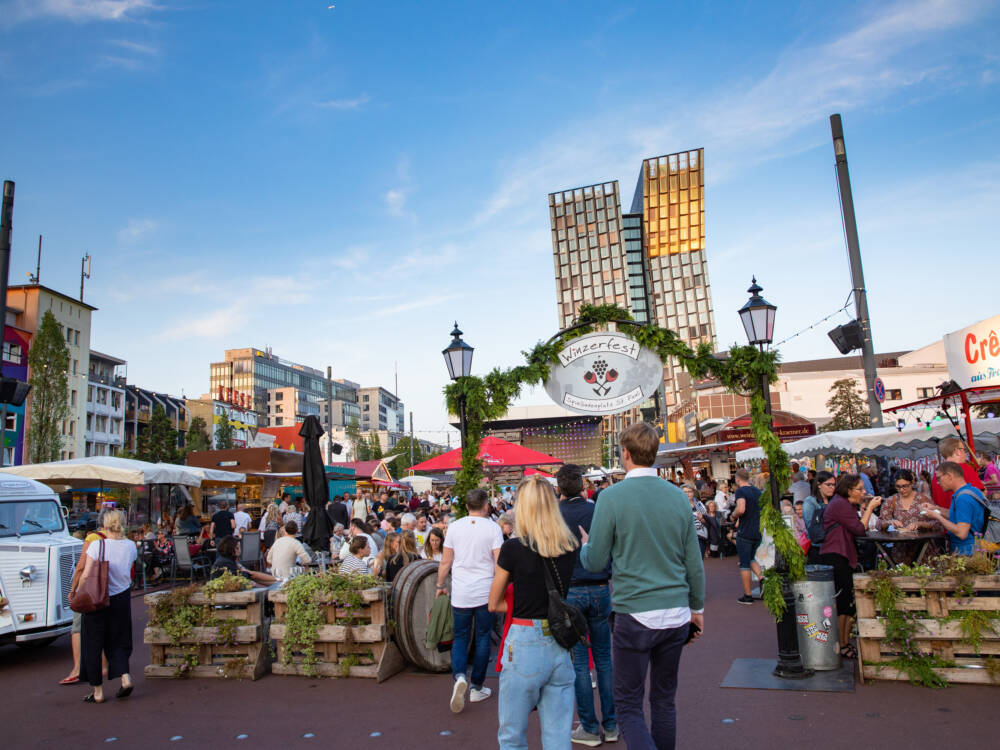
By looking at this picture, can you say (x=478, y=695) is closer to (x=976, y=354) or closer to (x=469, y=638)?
(x=469, y=638)

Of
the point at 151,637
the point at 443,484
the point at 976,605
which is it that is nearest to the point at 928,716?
the point at 976,605

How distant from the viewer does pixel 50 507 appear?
9672 millimetres

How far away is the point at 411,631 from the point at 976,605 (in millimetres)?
4846

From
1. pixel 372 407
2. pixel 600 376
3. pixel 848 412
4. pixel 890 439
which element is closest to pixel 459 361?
pixel 600 376

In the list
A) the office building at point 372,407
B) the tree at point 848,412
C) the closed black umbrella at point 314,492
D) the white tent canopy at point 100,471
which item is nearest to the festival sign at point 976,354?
the closed black umbrella at point 314,492

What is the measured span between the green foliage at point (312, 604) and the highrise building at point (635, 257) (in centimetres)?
8761

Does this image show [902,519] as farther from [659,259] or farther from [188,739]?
Answer: [659,259]

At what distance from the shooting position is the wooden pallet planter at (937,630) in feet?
18.5

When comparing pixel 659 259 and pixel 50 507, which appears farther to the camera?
pixel 659 259

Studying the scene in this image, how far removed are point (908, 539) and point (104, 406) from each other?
68.1 m

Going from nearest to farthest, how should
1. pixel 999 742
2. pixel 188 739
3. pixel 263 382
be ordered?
1. pixel 999 742
2. pixel 188 739
3. pixel 263 382

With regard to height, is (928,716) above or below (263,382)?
below

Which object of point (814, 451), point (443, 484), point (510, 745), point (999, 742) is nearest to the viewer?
point (510, 745)

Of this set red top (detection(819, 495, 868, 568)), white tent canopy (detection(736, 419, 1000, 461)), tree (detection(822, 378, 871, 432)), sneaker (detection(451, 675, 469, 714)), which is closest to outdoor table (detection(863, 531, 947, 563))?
red top (detection(819, 495, 868, 568))
